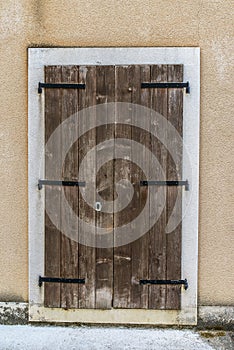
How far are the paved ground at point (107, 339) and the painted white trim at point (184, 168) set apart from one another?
0.31 ft

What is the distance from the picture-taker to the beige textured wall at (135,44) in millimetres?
3621

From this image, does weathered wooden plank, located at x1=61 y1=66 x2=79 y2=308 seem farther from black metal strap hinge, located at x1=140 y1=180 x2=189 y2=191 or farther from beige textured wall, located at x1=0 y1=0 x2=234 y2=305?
black metal strap hinge, located at x1=140 y1=180 x2=189 y2=191

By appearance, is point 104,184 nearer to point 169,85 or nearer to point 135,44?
point 169,85

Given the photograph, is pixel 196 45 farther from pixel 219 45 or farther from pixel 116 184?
pixel 116 184

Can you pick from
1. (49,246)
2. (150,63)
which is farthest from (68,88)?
(49,246)

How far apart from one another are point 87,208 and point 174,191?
0.74 metres

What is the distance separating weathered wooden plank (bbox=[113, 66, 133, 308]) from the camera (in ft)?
11.9

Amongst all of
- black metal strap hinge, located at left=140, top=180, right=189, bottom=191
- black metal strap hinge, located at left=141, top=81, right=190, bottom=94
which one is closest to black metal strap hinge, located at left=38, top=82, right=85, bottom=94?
black metal strap hinge, located at left=141, top=81, right=190, bottom=94

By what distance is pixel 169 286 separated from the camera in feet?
12.1

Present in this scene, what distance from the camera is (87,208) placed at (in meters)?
3.69

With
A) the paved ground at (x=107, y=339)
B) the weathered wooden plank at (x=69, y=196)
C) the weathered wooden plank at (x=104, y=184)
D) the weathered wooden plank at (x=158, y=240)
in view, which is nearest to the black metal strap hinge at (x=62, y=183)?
the weathered wooden plank at (x=69, y=196)

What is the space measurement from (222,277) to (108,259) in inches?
38.2

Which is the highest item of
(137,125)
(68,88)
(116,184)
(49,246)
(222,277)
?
(68,88)

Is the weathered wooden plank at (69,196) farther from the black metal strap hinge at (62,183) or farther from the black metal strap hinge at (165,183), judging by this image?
the black metal strap hinge at (165,183)
